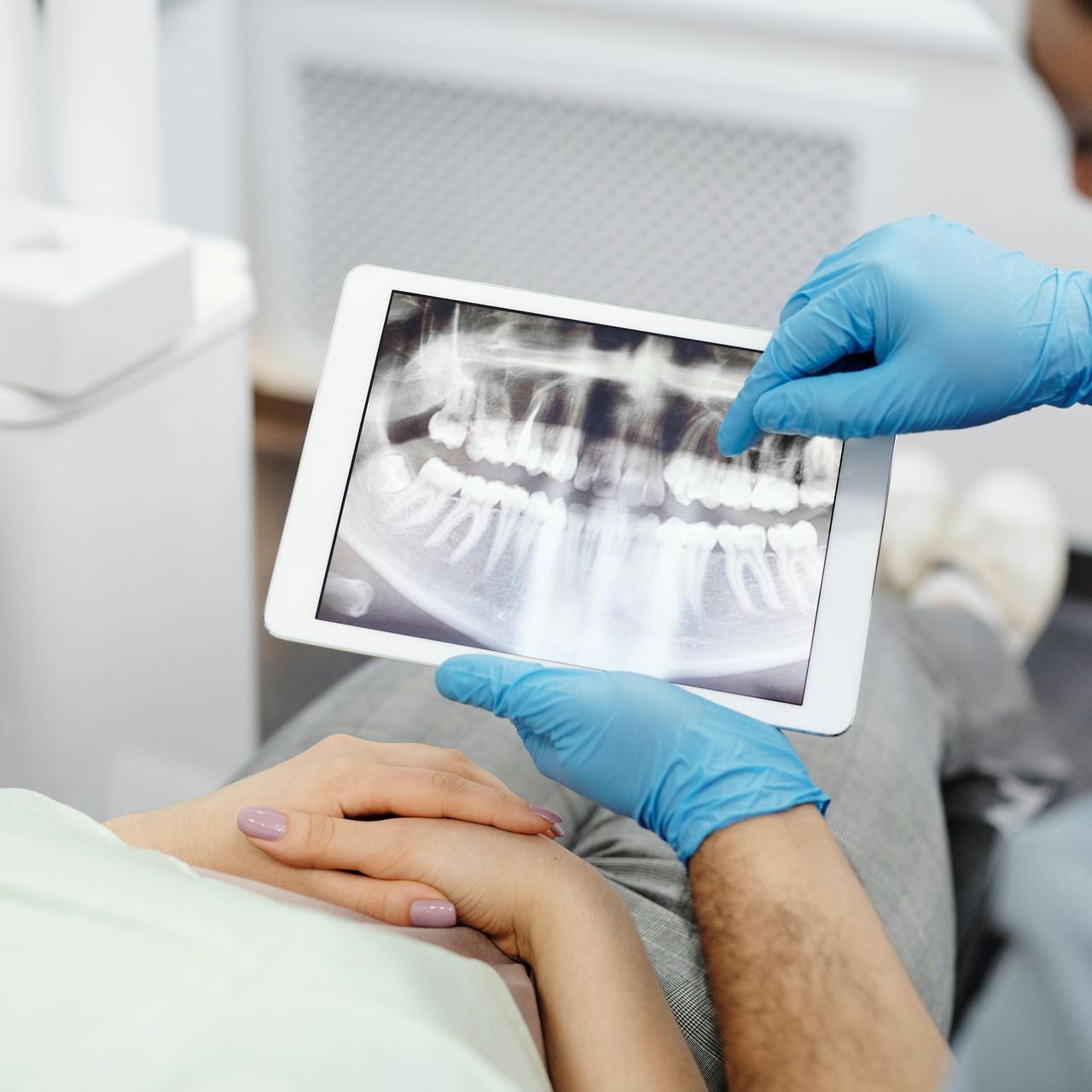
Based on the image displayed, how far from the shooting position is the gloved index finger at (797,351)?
818 mm

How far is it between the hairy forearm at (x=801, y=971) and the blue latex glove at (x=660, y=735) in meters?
0.02

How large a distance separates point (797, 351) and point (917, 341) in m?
0.08

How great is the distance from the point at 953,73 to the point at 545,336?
3.65ft

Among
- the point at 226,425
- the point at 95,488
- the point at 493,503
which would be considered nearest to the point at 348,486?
the point at 493,503

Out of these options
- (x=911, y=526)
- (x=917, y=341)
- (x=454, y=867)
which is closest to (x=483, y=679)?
(x=454, y=867)

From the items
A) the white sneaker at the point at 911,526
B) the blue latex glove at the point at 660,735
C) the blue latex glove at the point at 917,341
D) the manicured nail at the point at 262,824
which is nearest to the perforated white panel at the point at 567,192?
the white sneaker at the point at 911,526

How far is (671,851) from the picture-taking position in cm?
94

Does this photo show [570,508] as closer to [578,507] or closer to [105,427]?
[578,507]

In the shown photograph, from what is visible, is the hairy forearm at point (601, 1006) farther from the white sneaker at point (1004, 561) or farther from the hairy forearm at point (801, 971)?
the white sneaker at point (1004, 561)

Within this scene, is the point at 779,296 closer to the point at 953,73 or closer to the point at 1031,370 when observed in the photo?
the point at 953,73

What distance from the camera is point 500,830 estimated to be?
0.79 m

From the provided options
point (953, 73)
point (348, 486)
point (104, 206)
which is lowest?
point (348, 486)

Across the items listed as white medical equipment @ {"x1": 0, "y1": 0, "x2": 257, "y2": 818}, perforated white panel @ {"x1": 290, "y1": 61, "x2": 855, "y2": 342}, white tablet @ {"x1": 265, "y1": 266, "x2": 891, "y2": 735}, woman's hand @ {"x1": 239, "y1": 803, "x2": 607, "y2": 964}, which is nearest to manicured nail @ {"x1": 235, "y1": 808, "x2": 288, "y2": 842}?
woman's hand @ {"x1": 239, "y1": 803, "x2": 607, "y2": 964}

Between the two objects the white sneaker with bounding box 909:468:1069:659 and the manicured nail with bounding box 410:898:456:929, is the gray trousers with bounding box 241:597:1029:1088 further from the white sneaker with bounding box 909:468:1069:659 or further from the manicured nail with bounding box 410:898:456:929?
the white sneaker with bounding box 909:468:1069:659
